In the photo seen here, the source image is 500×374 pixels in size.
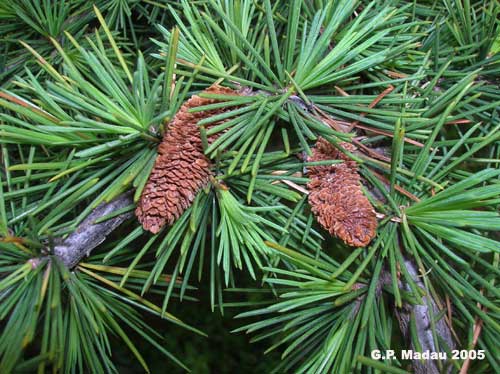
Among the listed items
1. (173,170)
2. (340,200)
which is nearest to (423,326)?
(340,200)

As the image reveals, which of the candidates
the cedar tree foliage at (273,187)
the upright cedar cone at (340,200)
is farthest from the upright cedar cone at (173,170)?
→ the upright cedar cone at (340,200)

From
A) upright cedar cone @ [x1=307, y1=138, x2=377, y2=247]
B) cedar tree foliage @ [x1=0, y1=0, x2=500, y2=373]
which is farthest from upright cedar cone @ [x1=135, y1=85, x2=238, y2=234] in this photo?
upright cedar cone @ [x1=307, y1=138, x2=377, y2=247]

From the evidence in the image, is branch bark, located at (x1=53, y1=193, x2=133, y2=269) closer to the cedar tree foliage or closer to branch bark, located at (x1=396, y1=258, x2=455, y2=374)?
the cedar tree foliage

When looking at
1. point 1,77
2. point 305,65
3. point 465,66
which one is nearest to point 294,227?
point 305,65

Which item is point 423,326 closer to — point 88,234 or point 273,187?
point 273,187

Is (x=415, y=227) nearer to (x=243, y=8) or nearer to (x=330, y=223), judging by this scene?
(x=330, y=223)

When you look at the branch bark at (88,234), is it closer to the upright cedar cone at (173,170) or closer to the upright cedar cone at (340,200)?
the upright cedar cone at (173,170)
